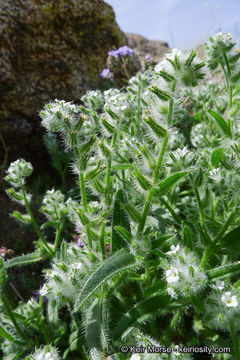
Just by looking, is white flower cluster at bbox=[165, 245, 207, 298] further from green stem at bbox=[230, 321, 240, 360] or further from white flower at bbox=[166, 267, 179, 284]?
green stem at bbox=[230, 321, 240, 360]

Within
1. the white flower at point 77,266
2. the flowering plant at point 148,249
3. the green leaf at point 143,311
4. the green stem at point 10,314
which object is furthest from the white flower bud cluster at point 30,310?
the green leaf at point 143,311

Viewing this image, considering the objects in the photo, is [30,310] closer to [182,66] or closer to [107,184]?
[107,184]

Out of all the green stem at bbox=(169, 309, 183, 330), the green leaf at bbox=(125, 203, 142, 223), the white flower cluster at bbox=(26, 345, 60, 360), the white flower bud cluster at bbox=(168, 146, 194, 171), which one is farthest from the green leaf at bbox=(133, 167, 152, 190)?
the white flower cluster at bbox=(26, 345, 60, 360)

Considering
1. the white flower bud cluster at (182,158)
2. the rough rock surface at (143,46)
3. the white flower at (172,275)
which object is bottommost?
the white flower at (172,275)

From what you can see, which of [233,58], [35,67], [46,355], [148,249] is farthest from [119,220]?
[35,67]

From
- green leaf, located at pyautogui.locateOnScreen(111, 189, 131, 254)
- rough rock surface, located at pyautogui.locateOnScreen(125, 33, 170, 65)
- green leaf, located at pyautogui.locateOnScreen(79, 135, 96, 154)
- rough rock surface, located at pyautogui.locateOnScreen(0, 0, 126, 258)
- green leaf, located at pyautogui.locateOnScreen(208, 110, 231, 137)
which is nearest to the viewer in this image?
green leaf, located at pyautogui.locateOnScreen(79, 135, 96, 154)

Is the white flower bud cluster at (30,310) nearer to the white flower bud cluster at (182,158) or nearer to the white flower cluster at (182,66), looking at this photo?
the white flower bud cluster at (182,158)
